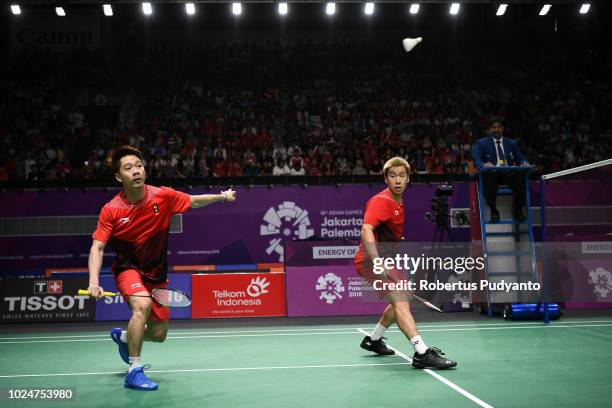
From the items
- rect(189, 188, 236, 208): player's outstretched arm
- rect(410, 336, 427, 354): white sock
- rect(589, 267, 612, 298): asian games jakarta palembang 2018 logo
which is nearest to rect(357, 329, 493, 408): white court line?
rect(410, 336, 427, 354): white sock

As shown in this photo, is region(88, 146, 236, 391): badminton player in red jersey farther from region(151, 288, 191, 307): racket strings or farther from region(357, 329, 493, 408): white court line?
region(357, 329, 493, 408): white court line

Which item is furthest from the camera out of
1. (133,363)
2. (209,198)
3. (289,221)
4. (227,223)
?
(227,223)

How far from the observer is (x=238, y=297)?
43.5ft

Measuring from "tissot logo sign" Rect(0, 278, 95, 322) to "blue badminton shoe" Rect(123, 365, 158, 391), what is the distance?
25.2 feet

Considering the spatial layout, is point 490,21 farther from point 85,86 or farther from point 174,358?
point 174,358

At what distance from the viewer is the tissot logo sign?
43.2 ft

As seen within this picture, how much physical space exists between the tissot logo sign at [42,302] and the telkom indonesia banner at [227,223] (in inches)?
159

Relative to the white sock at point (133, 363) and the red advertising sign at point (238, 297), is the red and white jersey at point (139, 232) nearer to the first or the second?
the white sock at point (133, 363)

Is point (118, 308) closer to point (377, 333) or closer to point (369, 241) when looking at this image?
point (377, 333)

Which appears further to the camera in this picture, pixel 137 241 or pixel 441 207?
pixel 441 207

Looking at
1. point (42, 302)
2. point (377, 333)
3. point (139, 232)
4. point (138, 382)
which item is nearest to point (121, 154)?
point (139, 232)

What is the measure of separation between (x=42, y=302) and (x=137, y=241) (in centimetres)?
795

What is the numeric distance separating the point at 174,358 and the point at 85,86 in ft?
62.4

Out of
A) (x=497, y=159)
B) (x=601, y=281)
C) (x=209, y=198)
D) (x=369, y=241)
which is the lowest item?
(x=601, y=281)
